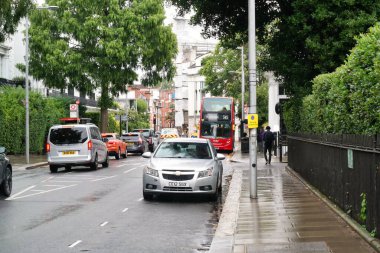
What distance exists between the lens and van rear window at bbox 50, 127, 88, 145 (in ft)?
87.7

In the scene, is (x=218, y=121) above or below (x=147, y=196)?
above

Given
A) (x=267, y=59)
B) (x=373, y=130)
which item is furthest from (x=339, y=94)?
(x=267, y=59)

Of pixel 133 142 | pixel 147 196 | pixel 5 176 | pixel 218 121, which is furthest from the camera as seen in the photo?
pixel 218 121

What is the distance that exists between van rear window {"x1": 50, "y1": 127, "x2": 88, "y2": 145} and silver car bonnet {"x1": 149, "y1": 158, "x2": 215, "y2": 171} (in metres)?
11.1

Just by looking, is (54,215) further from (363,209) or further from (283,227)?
(363,209)

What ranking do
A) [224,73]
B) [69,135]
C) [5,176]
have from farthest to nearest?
[224,73]
[69,135]
[5,176]

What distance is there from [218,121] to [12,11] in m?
29.8

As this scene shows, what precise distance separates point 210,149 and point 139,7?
29.9m

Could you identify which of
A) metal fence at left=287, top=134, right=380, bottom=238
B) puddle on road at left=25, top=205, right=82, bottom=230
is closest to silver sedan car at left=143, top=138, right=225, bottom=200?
puddle on road at left=25, top=205, right=82, bottom=230

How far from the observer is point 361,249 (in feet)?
27.8

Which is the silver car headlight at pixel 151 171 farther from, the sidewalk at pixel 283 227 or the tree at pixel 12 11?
the tree at pixel 12 11

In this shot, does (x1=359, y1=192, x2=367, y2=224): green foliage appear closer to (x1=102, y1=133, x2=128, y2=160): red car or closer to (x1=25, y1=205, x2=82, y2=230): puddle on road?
(x1=25, y1=205, x2=82, y2=230): puddle on road

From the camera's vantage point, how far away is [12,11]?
66.1 ft

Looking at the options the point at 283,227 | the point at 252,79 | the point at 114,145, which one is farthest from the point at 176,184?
the point at 114,145
